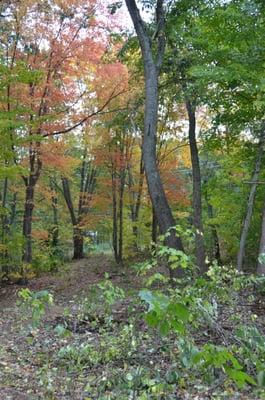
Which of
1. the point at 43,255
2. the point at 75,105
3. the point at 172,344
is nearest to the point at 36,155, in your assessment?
the point at 75,105

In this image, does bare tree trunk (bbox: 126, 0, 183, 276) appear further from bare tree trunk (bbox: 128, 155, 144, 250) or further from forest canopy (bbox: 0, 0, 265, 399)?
bare tree trunk (bbox: 128, 155, 144, 250)

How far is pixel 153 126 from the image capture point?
8266mm

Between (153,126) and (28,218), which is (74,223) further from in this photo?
(153,126)

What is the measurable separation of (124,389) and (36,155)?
33.2 feet

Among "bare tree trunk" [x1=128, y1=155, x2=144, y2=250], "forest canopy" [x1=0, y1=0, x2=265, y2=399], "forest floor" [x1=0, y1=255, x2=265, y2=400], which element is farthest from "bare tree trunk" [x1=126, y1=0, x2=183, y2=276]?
"bare tree trunk" [x1=128, y1=155, x2=144, y2=250]

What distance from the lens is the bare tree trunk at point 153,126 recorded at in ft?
26.1

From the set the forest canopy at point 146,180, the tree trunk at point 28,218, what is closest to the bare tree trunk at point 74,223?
the forest canopy at point 146,180

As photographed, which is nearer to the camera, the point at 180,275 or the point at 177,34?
the point at 180,275

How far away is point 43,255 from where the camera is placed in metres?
14.8

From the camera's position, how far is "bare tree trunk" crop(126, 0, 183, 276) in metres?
7.97

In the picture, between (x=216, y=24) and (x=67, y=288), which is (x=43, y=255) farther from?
(x=216, y=24)

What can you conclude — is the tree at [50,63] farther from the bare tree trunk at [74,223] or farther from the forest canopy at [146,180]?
the bare tree trunk at [74,223]

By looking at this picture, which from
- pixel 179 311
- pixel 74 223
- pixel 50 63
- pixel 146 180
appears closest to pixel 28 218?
pixel 50 63

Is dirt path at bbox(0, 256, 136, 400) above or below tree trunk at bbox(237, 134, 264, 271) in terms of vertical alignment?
below
